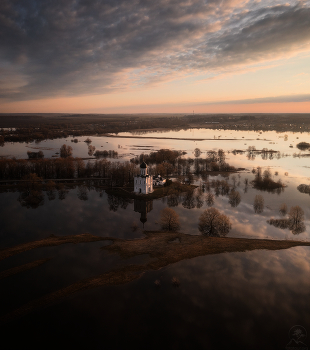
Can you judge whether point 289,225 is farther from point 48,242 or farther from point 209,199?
point 48,242

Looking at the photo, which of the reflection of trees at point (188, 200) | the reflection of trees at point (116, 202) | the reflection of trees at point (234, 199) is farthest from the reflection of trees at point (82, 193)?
the reflection of trees at point (234, 199)

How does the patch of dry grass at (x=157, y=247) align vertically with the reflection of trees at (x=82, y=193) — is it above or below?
below

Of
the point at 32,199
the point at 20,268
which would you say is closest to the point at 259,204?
the point at 20,268

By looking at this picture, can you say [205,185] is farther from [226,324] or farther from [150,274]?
[226,324]

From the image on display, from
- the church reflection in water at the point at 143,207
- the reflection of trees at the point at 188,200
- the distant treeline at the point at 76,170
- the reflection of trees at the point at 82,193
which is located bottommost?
the reflection of trees at the point at 188,200

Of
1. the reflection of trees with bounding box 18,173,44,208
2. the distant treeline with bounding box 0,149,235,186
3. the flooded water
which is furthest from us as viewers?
the distant treeline with bounding box 0,149,235,186

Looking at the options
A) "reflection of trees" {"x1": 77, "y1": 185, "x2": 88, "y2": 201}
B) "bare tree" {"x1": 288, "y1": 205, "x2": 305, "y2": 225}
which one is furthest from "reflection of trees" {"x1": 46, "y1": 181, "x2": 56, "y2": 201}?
"bare tree" {"x1": 288, "y1": 205, "x2": 305, "y2": 225}

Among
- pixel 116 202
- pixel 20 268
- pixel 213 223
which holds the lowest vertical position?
pixel 213 223

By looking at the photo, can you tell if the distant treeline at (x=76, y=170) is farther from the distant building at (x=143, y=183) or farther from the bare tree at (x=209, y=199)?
the bare tree at (x=209, y=199)

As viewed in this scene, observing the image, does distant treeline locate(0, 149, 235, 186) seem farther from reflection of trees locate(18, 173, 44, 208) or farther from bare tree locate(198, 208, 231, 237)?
bare tree locate(198, 208, 231, 237)
